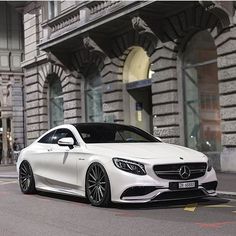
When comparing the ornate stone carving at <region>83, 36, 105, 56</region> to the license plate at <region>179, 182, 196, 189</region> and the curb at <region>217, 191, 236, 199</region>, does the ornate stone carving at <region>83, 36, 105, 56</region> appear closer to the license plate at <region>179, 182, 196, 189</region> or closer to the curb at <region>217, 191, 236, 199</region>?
the curb at <region>217, 191, 236, 199</region>

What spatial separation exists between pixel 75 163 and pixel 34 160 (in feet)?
6.37

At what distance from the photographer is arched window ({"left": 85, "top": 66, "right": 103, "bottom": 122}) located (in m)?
24.8

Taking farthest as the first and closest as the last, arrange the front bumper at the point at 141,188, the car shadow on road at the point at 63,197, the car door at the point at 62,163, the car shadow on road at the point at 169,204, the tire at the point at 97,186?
the car shadow on road at the point at 63,197, the car door at the point at 62,163, the car shadow on road at the point at 169,204, the tire at the point at 97,186, the front bumper at the point at 141,188

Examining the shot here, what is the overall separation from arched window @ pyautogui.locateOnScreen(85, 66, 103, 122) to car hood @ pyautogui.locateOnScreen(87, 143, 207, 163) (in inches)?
572

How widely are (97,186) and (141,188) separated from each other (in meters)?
0.98

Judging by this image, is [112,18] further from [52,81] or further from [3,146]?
[3,146]

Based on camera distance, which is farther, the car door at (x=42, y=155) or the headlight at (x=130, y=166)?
the car door at (x=42, y=155)

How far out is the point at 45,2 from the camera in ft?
94.2

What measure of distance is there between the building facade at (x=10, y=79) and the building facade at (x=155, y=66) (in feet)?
35.3

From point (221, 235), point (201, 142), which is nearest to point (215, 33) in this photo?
point (201, 142)

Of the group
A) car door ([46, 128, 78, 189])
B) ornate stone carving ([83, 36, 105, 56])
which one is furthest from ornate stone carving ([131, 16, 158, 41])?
car door ([46, 128, 78, 189])

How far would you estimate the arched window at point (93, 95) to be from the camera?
24828 mm

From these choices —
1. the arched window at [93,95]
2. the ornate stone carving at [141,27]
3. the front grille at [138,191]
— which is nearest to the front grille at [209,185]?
the front grille at [138,191]

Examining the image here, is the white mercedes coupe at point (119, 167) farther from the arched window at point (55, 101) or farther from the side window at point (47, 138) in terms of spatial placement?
the arched window at point (55, 101)
